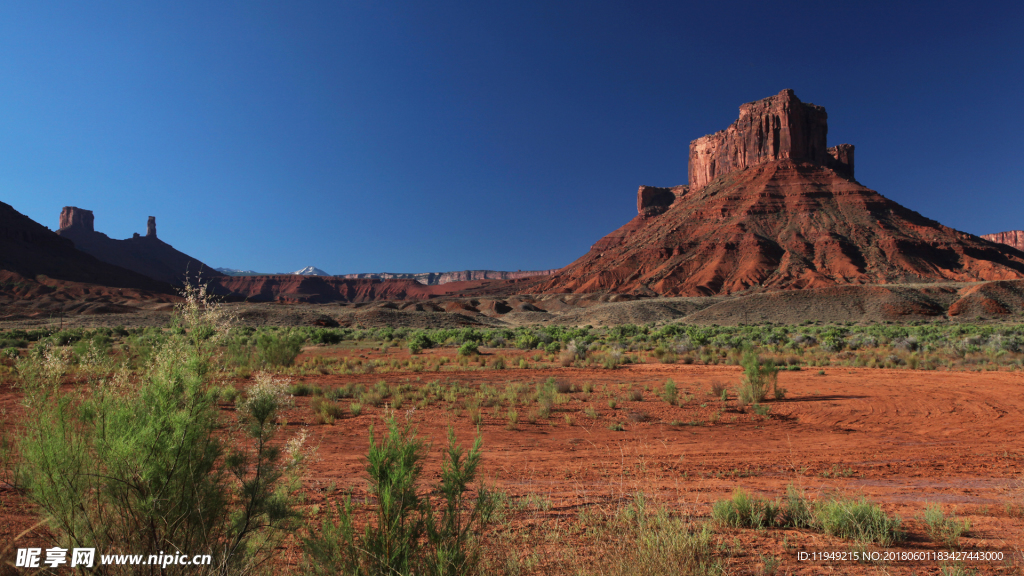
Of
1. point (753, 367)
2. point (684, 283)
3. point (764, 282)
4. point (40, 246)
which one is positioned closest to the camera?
point (753, 367)

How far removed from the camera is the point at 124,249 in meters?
132

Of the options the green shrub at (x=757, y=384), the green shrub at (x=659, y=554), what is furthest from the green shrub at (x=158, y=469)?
the green shrub at (x=757, y=384)

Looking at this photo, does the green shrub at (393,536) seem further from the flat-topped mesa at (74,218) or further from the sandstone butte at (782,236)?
the flat-topped mesa at (74,218)

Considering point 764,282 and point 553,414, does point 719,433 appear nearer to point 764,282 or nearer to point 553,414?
point 553,414

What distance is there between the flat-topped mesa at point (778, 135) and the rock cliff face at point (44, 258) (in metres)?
125

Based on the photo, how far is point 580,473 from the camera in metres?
6.01

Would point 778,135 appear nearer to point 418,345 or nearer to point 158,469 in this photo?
point 418,345

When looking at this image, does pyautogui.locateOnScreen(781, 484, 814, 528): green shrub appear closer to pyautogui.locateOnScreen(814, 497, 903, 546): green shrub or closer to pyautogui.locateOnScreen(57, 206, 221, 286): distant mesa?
pyautogui.locateOnScreen(814, 497, 903, 546): green shrub

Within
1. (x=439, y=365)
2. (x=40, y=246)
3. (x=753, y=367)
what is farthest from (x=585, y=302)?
(x=40, y=246)

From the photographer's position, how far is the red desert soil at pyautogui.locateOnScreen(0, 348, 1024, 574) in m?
4.25

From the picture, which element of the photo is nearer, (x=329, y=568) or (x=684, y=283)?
(x=329, y=568)

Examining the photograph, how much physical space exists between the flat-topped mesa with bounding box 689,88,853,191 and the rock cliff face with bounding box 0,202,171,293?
125 meters

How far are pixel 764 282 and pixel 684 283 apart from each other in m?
11.5

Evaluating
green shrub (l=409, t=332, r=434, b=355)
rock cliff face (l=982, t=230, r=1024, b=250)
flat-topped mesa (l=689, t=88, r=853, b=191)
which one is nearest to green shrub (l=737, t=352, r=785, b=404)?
green shrub (l=409, t=332, r=434, b=355)
